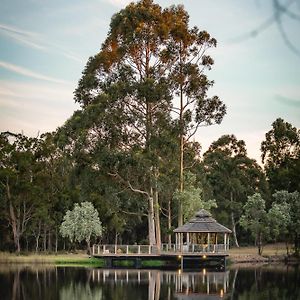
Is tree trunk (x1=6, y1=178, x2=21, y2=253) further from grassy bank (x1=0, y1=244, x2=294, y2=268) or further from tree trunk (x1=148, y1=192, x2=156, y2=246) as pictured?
tree trunk (x1=148, y1=192, x2=156, y2=246)

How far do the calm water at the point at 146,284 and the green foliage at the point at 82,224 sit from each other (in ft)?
31.3

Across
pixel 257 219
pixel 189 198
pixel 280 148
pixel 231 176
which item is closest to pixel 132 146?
pixel 189 198

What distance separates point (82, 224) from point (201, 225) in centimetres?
1155

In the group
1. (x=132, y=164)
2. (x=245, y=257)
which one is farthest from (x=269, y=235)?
(x=132, y=164)

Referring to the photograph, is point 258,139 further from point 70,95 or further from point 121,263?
point 121,263

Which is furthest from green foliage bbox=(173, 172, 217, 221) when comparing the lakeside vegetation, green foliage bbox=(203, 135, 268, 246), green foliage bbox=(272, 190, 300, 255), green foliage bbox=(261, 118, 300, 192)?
green foliage bbox=(261, 118, 300, 192)

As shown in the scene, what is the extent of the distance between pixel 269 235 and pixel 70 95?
873 inches

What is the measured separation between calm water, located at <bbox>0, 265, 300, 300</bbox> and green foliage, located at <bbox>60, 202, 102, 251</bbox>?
9.55 m

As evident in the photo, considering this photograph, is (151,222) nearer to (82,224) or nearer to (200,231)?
(200,231)

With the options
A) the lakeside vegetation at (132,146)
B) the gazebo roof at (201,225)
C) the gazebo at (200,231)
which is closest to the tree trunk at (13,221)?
the lakeside vegetation at (132,146)

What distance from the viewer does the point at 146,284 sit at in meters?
35.2

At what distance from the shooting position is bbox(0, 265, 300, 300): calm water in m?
30.4

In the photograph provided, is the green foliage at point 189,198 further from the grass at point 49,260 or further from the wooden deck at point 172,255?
the grass at point 49,260

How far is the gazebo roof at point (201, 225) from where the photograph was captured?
49.8 metres
